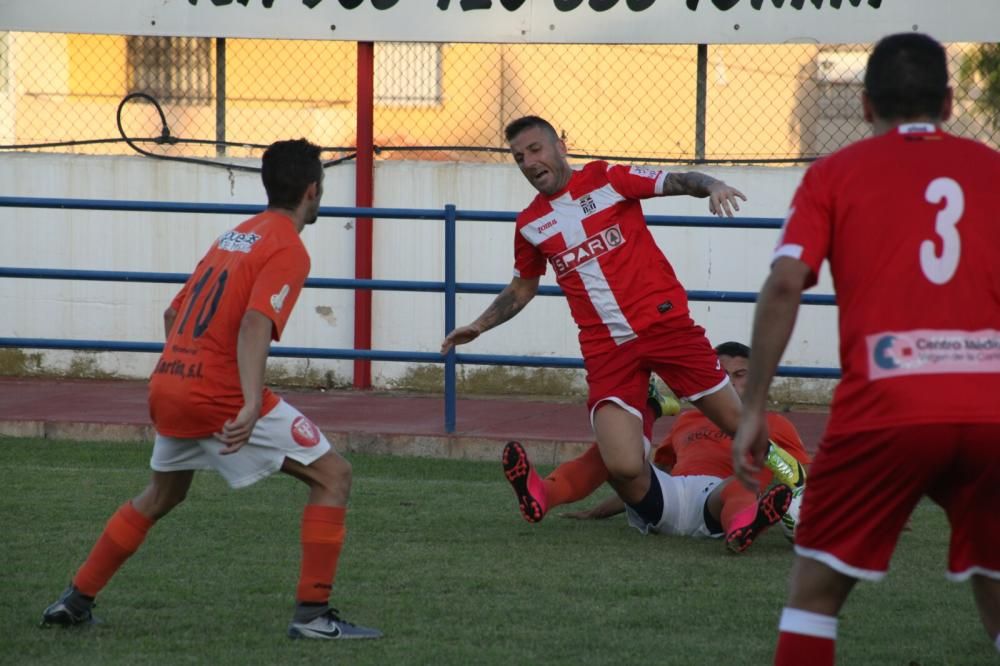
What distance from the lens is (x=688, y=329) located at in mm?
6246

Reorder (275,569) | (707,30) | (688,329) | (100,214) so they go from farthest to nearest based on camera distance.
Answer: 1. (100,214)
2. (707,30)
3. (688,329)
4. (275,569)

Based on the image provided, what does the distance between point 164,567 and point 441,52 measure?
6.51 meters

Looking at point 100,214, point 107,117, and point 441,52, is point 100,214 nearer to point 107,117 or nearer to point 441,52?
point 107,117

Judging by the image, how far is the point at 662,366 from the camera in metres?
6.23

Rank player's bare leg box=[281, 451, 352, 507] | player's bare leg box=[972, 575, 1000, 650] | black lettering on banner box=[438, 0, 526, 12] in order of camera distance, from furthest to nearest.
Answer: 1. black lettering on banner box=[438, 0, 526, 12]
2. player's bare leg box=[281, 451, 352, 507]
3. player's bare leg box=[972, 575, 1000, 650]

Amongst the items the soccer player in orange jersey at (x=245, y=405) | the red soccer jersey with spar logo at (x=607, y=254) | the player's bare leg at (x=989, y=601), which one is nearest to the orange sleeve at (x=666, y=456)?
the red soccer jersey with spar logo at (x=607, y=254)

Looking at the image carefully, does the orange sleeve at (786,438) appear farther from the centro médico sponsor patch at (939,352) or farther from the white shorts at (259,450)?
the centro médico sponsor patch at (939,352)

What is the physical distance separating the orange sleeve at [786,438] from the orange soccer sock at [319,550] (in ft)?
8.08

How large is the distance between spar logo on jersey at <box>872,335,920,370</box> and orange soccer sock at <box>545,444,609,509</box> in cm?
315

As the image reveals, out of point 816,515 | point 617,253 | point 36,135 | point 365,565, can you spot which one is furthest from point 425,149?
point 816,515

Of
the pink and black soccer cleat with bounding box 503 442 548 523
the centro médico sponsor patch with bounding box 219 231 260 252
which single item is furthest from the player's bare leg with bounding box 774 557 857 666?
the pink and black soccer cleat with bounding box 503 442 548 523

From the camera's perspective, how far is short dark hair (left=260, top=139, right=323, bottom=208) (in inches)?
184

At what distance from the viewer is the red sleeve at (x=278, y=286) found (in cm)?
450

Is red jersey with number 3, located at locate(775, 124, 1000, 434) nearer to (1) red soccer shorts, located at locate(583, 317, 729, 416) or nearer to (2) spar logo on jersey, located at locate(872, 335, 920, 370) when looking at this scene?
(2) spar logo on jersey, located at locate(872, 335, 920, 370)
